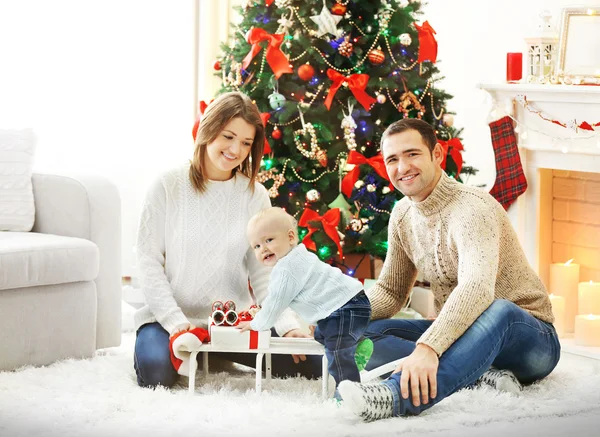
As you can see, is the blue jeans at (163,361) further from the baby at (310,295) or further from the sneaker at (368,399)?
the sneaker at (368,399)

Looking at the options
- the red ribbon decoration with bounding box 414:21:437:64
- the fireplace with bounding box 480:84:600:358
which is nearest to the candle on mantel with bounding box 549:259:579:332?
the fireplace with bounding box 480:84:600:358

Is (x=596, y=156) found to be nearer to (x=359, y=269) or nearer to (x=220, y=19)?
(x=359, y=269)

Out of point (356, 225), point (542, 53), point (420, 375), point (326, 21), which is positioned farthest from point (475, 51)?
point (420, 375)

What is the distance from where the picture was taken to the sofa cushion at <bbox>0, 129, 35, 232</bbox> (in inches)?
123

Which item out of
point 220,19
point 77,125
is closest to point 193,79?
point 220,19

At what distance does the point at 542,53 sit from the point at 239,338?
1.81m

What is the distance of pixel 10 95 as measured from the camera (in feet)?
14.3

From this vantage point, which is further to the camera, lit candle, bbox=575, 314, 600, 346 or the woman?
lit candle, bbox=575, 314, 600, 346

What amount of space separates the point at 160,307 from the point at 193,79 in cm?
227

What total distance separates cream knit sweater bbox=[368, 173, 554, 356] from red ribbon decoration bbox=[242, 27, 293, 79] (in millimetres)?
868

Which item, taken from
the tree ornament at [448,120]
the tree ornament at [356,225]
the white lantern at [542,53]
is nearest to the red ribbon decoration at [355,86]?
the tree ornament at [448,120]

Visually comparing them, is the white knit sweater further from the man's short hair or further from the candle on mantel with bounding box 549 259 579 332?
the candle on mantel with bounding box 549 259 579 332

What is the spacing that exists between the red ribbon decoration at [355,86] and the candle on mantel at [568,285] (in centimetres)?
102

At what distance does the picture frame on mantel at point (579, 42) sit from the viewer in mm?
3453
